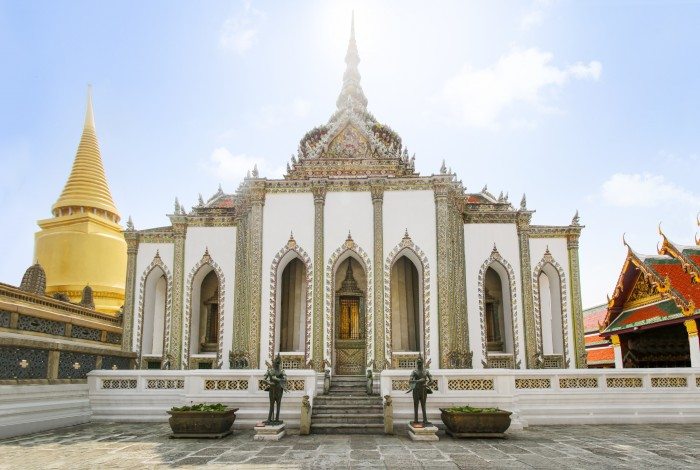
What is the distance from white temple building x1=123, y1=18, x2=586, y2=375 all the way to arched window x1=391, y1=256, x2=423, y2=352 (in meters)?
0.05

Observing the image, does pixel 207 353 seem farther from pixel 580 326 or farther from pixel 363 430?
pixel 580 326

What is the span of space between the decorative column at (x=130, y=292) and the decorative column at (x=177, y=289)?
162 centimetres

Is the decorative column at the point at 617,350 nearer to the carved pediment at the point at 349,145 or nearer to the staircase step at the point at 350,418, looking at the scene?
the staircase step at the point at 350,418

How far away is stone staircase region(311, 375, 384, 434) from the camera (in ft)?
38.6

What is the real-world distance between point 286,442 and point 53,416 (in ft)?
18.5

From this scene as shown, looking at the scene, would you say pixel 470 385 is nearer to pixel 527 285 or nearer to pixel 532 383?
pixel 532 383

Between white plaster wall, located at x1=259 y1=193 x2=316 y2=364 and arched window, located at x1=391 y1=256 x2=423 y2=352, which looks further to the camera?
arched window, located at x1=391 y1=256 x2=423 y2=352

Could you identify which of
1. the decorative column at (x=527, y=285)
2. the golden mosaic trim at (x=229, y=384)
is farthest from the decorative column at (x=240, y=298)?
the decorative column at (x=527, y=285)

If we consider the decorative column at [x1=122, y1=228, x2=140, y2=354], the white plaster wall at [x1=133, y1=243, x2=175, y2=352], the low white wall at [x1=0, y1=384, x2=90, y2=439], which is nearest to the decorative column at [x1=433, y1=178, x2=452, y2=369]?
the white plaster wall at [x1=133, y1=243, x2=175, y2=352]

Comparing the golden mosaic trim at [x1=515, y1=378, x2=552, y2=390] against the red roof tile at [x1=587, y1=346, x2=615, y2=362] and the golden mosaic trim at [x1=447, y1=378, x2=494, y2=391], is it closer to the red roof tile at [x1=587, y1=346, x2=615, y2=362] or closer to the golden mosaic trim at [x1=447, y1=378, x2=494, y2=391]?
the golden mosaic trim at [x1=447, y1=378, x2=494, y2=391]

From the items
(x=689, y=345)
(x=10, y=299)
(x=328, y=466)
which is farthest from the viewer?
(x=689, y=345)

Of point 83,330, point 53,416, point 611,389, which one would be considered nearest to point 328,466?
point 53,416

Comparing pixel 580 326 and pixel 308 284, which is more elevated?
pixel 308 284

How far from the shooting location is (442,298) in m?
16.0
